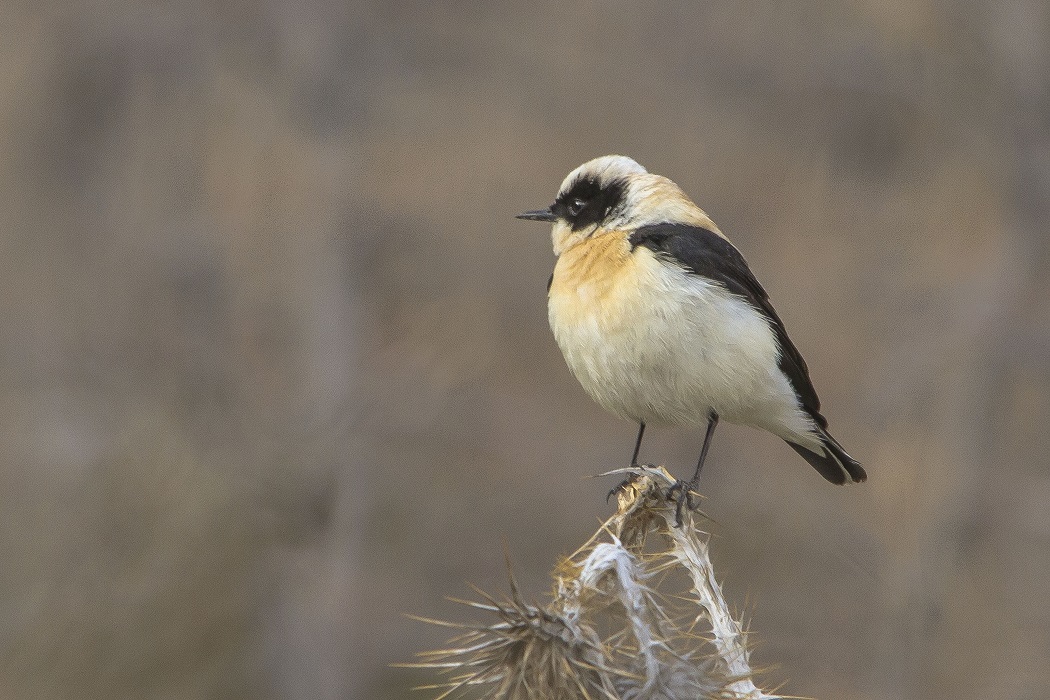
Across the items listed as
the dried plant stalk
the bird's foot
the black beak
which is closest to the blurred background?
the black beak

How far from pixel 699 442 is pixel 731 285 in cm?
679

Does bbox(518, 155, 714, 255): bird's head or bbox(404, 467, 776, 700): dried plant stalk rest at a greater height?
bbox(518, 155, 714, 255): bird's head

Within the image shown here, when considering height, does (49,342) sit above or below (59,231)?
below

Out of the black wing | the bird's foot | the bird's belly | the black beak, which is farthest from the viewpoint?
the black beak

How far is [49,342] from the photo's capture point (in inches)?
513

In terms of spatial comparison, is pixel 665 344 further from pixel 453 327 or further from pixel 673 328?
pixel 453 327

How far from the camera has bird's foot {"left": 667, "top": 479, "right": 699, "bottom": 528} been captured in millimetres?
3729

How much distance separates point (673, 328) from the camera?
485 centimetres

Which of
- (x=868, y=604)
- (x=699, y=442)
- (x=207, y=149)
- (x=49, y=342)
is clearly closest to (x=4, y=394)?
(x=49, y=342)

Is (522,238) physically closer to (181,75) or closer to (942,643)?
(181,75)

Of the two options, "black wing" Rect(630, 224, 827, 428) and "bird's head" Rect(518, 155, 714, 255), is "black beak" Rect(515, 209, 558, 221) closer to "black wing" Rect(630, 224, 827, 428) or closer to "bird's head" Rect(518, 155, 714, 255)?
"bird's head" Rect(518, 155, 714, 255)

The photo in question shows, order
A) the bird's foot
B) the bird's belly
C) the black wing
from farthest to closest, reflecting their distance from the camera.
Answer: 1. the black wing
2. the bird's belly
3. the bird's foot

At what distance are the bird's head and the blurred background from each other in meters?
5.67

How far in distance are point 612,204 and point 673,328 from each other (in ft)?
3.11
